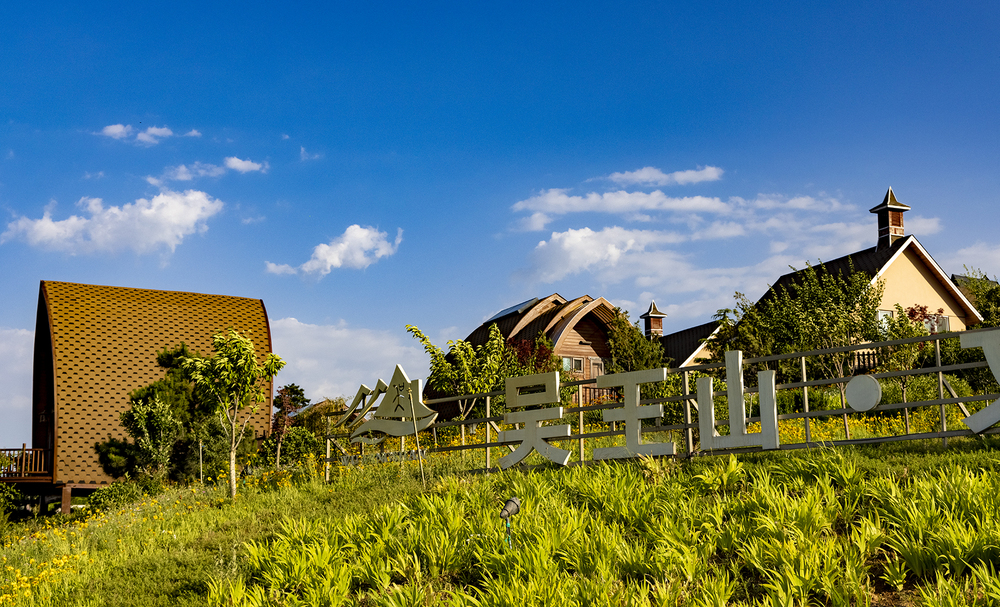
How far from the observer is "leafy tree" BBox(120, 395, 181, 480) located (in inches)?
836

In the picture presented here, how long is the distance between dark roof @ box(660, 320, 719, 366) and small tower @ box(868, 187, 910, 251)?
25.1 feet

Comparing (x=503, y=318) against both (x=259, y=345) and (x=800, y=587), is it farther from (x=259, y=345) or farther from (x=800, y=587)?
(x=800, y=587)

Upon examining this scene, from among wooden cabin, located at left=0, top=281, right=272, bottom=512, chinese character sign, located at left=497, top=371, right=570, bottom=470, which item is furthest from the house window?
wooden cabin, located at left=0, top=281, right=272, bottom=512

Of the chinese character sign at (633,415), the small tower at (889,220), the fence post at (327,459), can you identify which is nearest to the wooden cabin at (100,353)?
the fence post at (327,459)

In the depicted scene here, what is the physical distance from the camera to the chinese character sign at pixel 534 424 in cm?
1211

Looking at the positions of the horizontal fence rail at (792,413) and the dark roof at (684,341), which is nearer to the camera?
the horizontal fence rail at (792,413)

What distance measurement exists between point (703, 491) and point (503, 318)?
24341mm

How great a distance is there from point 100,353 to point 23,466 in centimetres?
377

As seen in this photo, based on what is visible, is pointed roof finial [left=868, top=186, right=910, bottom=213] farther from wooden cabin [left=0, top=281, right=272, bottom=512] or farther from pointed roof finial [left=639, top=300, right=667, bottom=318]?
wooden cabin [left=0, top=281, right=272, bottom=512]

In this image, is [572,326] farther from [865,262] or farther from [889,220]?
[889,220]

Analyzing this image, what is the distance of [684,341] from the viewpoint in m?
36.0

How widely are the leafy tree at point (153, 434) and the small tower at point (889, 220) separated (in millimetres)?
27053

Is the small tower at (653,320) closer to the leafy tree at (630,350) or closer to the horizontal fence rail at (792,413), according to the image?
the leafy tree at (630,350)

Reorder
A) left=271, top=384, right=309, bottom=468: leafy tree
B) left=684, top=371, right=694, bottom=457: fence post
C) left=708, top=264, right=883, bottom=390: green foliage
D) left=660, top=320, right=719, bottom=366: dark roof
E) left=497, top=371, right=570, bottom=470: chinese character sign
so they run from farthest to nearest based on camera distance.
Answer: left=660, top=320, right=719, bottom=366: dark roof < left=271, top=384, right=309, bottom=468: leafy tree < left=708, top=264, right=883, bottom=390: green foliage < left=497, top=371, right=570, bottom=470: chinese character sign < left=684, top=371, right=694, bottom=457: fence post
